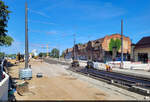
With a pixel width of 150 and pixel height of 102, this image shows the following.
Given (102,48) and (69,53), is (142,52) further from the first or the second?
(69,53)

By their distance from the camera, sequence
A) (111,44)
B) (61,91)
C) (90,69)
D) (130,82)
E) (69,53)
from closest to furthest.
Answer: (61,91) → (130,82) → (90,69) → (111,44) → (69,53)

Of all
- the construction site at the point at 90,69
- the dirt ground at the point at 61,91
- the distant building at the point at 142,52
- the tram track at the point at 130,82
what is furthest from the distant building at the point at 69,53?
the dirt ground at the point at 61,91

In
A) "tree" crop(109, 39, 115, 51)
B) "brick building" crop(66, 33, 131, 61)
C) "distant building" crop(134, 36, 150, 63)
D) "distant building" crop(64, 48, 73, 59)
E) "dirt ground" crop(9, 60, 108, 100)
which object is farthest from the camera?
"distant building" crop(64, 48, 73, 59)

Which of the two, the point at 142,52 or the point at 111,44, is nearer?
the point at 142,52

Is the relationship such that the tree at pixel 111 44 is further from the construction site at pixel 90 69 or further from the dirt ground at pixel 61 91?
the dirt ground at pixel 61 91

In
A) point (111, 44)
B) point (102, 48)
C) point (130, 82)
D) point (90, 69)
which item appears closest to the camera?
point (130, 82)

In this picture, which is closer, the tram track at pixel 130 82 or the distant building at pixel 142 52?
the tram track at pixel 130 82

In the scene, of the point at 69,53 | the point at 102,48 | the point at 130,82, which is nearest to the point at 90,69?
the point at 130,82

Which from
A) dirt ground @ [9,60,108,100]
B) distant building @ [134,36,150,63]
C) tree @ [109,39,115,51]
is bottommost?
dirt ground @ [9,60,108,100]

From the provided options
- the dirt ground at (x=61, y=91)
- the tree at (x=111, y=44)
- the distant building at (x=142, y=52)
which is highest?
the tree at (x=111, y=44)

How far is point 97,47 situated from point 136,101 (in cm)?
4747

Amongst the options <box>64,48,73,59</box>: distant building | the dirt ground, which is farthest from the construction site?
<box>64,48,73,59</box>: distant building

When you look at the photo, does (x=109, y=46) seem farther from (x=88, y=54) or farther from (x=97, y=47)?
(x=88, y=54)

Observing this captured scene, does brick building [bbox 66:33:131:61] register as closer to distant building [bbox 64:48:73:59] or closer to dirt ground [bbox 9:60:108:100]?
distant building [bbox 64:48:73:59]
